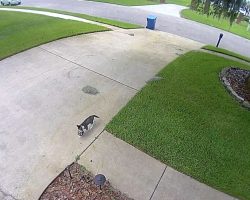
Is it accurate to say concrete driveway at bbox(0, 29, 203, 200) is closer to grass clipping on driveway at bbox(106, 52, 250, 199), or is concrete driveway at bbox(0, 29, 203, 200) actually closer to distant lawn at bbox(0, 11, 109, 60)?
distant lawn at bbox(0, 11, 109, 60)

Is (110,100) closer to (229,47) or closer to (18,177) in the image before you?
(18,177)

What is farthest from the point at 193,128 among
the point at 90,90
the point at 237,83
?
the point at 237,83

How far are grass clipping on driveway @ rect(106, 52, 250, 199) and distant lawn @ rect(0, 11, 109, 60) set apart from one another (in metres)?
5.71

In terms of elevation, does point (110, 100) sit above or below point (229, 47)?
above

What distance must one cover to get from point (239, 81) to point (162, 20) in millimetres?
17515

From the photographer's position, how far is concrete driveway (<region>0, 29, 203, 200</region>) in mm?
6030

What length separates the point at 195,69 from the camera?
11039 mm

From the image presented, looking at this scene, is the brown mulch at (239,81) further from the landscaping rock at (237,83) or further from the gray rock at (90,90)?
the gray rock at (90,90)

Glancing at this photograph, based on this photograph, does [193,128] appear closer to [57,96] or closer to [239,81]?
[239,81]

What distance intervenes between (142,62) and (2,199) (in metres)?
7.70

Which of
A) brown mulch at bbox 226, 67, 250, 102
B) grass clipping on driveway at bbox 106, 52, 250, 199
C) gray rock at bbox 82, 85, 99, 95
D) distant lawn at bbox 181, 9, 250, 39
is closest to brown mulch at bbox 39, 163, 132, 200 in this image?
grass clipping on driveway at bbox 106, 52, 250, 199

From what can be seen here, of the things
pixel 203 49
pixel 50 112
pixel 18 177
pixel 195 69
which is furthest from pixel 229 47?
pixel 18 177

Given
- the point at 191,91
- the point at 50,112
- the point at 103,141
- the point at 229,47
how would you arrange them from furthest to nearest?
the point at 229,47 → the point at 191,91 → the point at 50,112 → the point at 103,141

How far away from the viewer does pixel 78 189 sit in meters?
5.58
